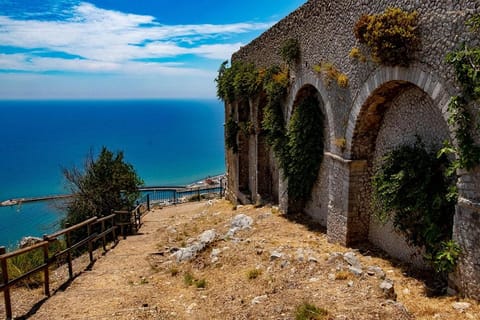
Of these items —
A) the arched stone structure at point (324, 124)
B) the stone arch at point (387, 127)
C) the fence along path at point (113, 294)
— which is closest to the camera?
the fence along path at point (113, 294)

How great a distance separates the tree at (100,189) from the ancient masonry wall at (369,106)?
334 inches

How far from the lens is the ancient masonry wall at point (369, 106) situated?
19.3ft

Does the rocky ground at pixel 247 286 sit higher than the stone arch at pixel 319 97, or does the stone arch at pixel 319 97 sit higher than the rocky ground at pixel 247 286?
the stone arch at pixel 319 97

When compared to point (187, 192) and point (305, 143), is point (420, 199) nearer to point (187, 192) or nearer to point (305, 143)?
point (305, 143)

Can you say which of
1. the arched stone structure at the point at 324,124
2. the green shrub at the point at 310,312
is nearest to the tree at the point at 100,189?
the arched stone structure at the point at 324,124

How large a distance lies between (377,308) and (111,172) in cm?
1511

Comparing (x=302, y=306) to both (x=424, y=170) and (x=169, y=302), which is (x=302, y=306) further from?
A: (x=424, y=170)

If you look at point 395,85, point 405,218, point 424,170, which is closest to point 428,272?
point 405,218

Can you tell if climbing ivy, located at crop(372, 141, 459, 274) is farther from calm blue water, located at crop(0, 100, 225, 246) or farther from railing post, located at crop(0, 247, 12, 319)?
calm blue water, located at crop(0, 100, 225, 246)

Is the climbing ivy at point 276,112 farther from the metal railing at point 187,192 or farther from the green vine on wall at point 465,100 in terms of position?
the metal railing at point 187,192

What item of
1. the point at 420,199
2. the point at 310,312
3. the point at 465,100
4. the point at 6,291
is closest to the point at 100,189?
the point at 6,291

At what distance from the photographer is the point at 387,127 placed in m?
8.72

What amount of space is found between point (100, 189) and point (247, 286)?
1232cm

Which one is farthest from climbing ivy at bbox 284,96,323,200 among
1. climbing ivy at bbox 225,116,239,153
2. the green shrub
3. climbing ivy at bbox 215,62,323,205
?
climbing ivy at bbox 225,116,239,153
